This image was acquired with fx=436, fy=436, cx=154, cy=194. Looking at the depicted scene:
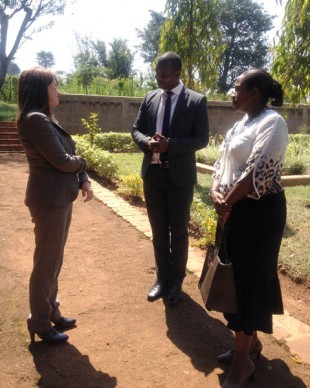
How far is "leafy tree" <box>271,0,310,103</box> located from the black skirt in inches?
157

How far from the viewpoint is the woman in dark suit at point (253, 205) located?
2271 mm

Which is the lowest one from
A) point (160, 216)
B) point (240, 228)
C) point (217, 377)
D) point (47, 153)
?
point (217, 377)

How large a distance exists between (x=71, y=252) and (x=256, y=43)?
3851cm

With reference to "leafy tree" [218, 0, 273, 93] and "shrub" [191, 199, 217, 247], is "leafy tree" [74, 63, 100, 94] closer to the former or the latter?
"leafy tree" [218, 0, 273, 93]

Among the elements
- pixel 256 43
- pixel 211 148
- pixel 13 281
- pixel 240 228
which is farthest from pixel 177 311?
pixel 256 43

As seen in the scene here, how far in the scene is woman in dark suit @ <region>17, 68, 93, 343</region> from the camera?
2.58 m

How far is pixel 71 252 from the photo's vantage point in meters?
4.70

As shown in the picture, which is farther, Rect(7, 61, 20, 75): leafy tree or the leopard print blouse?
Rect(7, 61, 20, 75): leafy tree

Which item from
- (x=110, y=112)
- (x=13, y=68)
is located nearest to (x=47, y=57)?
(x=13, y=68)

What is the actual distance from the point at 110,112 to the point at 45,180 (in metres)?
11.6

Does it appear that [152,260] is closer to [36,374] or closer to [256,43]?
[36,374]

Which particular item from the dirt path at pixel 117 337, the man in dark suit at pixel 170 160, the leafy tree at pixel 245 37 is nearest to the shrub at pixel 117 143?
the dirt path at pixel 117 337

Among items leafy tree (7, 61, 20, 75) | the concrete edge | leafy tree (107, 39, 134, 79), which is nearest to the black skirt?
the concrete edge

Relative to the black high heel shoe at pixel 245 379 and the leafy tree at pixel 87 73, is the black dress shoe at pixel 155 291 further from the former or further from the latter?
the leafy tree at pixel 87 73
